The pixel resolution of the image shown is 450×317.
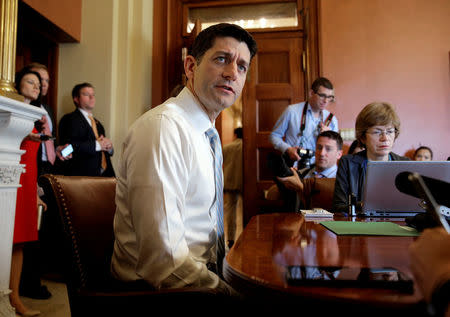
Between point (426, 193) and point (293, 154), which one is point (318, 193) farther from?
point (426, 193)

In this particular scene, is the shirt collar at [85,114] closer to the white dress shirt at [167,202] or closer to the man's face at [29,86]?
the man's face at [29,86]

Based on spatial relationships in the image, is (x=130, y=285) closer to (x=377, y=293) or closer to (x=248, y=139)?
(x=377, y=293)

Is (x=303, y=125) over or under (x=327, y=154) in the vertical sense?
over

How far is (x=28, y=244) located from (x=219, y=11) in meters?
3.26

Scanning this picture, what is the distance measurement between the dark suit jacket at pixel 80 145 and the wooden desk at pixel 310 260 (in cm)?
213

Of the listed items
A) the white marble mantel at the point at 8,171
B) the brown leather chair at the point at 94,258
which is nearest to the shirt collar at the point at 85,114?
the white marble mantel at the point at 8,171

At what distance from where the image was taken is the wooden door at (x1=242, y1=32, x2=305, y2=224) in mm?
3818

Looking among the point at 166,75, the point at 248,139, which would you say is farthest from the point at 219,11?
the point at 248,139

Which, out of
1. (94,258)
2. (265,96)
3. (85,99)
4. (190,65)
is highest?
(265,96)

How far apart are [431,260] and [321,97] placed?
9.08 ft

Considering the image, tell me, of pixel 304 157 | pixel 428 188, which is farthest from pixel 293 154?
pixel 428 188

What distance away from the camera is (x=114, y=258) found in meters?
1.00

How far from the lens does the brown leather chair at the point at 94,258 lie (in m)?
0.74

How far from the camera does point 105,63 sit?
342 cm
